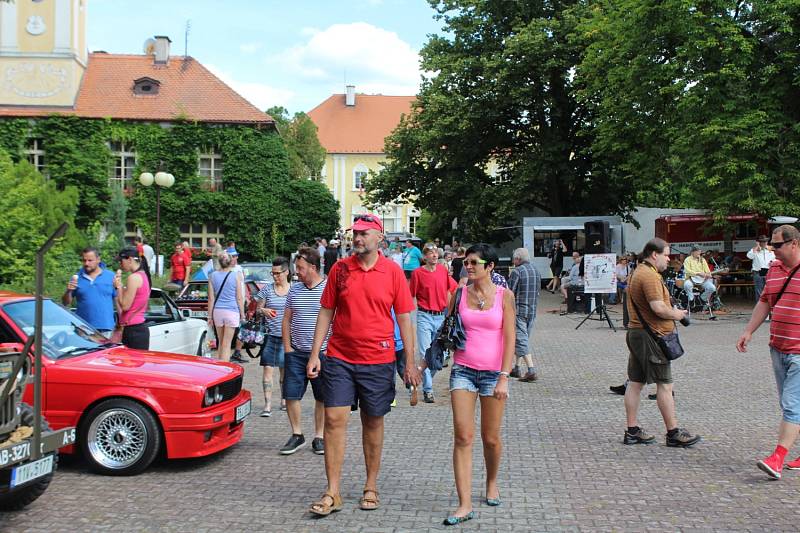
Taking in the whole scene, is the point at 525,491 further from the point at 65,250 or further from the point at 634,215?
the point at 634,215

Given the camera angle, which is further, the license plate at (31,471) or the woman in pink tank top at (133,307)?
the woman in pink tank top at (133,307)

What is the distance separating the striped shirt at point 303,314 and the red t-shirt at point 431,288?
10.4 ft

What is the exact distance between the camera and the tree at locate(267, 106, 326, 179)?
8062cm

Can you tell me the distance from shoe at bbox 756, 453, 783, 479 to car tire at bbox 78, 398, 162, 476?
4758 millimetres

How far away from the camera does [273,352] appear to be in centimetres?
871

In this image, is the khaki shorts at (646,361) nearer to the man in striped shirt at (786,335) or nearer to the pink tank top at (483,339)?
the man in striped shirt at (786,335)

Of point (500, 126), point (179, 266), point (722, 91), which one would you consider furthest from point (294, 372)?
point (500, 126)

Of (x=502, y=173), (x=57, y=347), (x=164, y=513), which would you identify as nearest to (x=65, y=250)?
(x=57, y=347)

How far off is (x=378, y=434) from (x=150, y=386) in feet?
6.83

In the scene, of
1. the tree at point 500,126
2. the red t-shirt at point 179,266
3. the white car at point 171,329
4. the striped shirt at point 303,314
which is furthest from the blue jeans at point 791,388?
the tree at point 500,126

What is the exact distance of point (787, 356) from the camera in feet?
21.8

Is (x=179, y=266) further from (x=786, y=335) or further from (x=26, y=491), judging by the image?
(x=786, y=335)

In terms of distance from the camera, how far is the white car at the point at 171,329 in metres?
10.7

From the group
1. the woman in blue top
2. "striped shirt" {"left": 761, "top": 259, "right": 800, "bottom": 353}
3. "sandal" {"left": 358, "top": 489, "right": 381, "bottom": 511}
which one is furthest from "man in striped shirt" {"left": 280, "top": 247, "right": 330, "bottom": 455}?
"striped shirt" {"left": 761, "top": 259, "right": 800, "bottom": 353}
